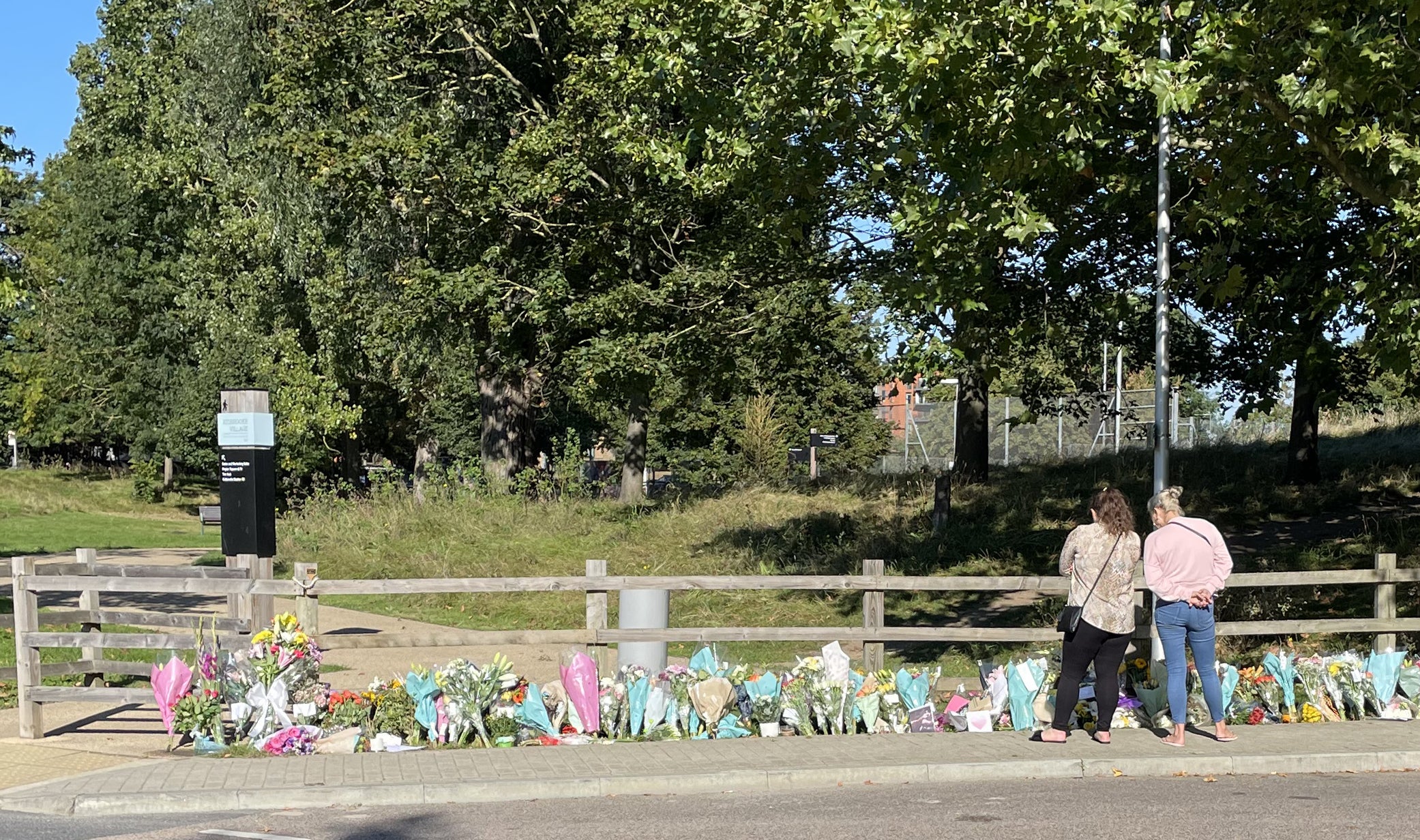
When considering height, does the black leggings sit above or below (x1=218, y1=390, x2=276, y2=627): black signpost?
below

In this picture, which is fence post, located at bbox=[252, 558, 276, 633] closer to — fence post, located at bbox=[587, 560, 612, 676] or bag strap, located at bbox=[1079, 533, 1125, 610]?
fence post, located at bbox=[587, 560, 612, 676]

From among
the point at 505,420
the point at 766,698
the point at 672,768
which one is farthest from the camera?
the point at 505,420

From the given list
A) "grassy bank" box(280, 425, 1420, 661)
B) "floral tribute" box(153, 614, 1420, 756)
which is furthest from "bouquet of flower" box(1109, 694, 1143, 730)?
"grassy bank" box(280, 425, 1420, 661)

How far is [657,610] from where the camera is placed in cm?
1045

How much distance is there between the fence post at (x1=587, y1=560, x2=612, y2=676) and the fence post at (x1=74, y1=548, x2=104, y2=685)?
3.95 meters

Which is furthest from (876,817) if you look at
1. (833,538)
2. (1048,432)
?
(1048,432)

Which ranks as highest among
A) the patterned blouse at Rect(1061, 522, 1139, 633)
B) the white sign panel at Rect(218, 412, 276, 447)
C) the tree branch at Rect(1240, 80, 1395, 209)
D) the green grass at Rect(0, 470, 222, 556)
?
the tree branch at Rect(1240, 80, 1395, 209)

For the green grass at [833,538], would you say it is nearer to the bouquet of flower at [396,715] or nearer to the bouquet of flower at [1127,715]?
the bouquet of flower at [1127,715]

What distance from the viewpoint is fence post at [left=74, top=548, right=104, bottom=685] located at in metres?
11.5

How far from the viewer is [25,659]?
9.84 meters

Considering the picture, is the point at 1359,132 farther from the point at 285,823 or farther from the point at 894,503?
the point at 894,503

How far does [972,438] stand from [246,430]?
18128 millimetres

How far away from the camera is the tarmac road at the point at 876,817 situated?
277 inches

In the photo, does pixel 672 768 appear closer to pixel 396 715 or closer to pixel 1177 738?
pixel 396 715
